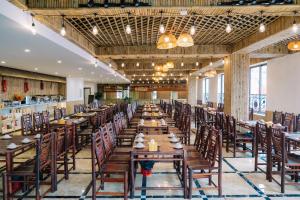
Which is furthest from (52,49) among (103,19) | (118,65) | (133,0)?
(118,65)

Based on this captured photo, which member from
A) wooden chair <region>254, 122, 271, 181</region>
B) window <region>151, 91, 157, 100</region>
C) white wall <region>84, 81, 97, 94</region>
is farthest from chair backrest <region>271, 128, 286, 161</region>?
window <region>151, 91, 157, 100</region>

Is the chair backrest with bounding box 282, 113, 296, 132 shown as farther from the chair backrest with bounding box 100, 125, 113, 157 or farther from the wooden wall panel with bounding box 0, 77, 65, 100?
the wooden wall panel with bounding box 0, 77, 65, 100

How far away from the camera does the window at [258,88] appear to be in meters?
13.4

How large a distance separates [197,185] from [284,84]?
822 cm

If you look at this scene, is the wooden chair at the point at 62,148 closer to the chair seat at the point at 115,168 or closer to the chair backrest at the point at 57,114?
the chair seat at the point at 115,168

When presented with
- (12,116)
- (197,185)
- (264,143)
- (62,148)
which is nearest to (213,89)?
(12,116)

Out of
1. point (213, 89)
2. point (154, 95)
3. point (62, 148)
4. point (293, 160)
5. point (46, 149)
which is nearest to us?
point (46, 149)

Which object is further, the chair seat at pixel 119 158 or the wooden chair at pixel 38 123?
the wooden chair at pixel 38 123

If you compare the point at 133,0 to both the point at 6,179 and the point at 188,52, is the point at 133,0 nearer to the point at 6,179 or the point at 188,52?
the point at 6,179

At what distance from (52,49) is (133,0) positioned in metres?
3.13

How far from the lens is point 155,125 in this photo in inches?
267

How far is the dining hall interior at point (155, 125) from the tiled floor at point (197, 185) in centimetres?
2

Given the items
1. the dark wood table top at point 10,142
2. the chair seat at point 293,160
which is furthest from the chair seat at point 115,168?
the chair seat at point 293,160

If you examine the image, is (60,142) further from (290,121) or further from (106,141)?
(290,121)
